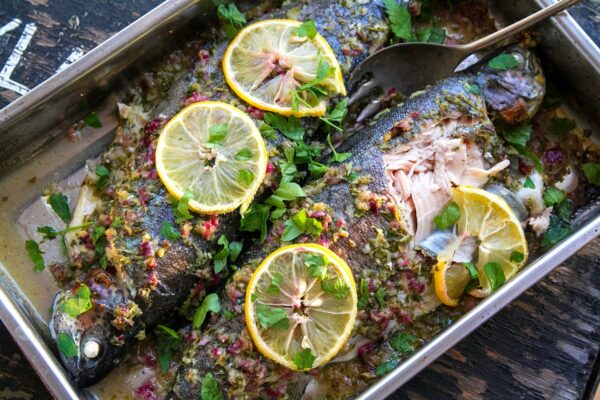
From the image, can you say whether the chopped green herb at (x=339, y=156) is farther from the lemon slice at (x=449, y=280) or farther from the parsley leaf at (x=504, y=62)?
the parsley leaf at (x=504, y=62)

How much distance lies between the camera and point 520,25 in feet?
11.8

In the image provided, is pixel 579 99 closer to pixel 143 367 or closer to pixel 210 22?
pixel 210 22

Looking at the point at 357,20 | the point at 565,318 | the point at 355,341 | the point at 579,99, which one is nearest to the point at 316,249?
the point at 355,341

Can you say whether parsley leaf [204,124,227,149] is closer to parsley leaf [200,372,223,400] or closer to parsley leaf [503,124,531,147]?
parsley leaf [200,372,223,400]

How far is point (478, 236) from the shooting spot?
335cm

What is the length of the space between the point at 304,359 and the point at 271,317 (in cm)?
24

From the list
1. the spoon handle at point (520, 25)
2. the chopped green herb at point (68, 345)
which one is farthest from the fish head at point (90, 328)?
the spoon handle at point (520, 25)

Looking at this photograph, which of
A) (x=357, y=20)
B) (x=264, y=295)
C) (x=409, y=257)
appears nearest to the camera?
(x=264, y=295)

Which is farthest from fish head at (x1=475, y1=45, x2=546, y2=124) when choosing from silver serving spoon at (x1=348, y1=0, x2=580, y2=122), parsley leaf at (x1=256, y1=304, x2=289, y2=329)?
parsley leaf at (x1=256, y1=304, x2=289, y2=329)

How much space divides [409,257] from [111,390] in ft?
5.37

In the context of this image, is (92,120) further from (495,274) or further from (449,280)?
(495,274)

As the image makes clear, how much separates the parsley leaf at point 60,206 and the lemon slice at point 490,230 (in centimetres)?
202

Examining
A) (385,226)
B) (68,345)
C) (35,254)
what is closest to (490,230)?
(385,226)

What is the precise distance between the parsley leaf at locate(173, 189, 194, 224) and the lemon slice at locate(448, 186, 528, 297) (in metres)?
1.30
